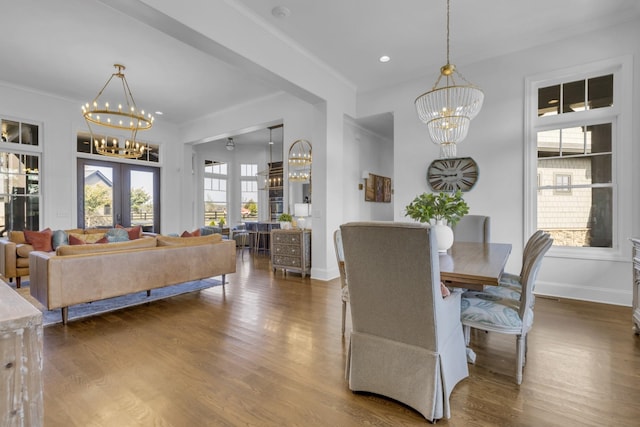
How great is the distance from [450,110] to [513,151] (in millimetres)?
1816

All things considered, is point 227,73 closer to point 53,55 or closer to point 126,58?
point 126,58

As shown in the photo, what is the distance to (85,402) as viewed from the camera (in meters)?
1.83

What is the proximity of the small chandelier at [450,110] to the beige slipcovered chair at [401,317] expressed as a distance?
1.95 metres

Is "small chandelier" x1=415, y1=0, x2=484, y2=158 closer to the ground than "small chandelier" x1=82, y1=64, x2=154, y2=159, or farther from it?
closer to the ground

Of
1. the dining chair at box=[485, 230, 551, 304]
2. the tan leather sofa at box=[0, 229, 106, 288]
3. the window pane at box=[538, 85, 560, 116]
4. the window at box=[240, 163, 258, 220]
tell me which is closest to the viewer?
the dining chair at box=[485, 230, 551, 304]

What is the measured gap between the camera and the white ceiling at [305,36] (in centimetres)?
337

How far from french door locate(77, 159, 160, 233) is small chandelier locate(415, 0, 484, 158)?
6.83 m

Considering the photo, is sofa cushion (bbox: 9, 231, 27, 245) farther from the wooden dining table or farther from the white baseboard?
the white baseboard

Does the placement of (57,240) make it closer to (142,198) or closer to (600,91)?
(142,198)

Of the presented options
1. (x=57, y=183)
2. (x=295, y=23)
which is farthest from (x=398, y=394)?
(x=57, y=183)

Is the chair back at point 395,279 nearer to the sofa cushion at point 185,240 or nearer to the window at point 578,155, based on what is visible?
the sofa cushion at point 185,240

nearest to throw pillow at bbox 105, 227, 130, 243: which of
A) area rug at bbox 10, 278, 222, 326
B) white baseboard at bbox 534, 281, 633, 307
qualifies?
area rug at bbox 10, 278, 222, 326

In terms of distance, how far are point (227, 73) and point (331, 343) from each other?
4431 millimetres

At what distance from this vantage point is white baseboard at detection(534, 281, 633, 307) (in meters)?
3.60
